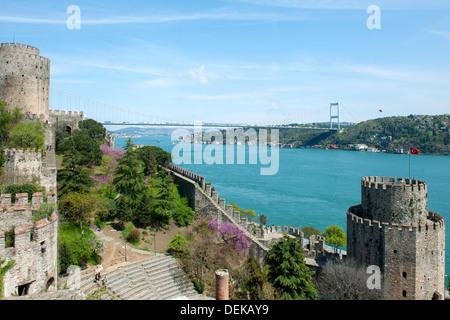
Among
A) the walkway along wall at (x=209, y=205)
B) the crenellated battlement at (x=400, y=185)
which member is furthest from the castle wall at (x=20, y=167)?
the crenellated battlement at (x=400, y=185)

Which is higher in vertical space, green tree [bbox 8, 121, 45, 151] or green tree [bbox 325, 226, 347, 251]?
green tree [bbox 8, 121, 45, 151]

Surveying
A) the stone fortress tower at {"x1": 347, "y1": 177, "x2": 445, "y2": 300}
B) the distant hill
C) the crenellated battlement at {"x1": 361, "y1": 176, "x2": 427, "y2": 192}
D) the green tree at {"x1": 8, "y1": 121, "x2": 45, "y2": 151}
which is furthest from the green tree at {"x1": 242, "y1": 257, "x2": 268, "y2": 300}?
the distant hill

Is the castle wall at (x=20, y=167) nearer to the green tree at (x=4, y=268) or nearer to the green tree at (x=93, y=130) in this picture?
the green tree at (x=4, y=268)

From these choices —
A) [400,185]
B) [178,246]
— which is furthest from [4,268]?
[400,185]

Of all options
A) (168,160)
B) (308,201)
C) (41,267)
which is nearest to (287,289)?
(41,267)

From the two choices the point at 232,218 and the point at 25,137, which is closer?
the point at 25,137

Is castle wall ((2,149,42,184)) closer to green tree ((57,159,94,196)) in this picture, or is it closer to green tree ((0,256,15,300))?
green tree ((57,159,94,196))

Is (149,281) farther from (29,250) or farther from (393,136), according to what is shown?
(393,136)
